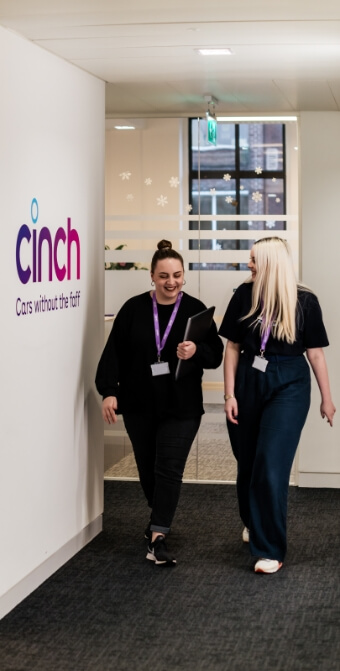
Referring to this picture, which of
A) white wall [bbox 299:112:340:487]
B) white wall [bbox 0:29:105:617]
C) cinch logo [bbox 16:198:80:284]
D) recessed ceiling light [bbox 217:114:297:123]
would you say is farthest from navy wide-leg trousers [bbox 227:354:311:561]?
recessed ceiling light [bbox 217:114:297:123]

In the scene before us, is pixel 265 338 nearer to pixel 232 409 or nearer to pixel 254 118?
pixel 232 409

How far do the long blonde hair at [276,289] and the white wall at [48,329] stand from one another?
3.33 ft

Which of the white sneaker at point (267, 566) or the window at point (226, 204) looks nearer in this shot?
the white sneaker at point (267, 566)

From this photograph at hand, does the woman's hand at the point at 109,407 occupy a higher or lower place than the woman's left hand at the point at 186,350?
lower

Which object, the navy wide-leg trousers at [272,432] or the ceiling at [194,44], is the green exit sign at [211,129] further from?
the navy wide-leg trousers at [272,432]

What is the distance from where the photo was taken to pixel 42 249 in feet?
16.6

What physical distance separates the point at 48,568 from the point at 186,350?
4.35ft

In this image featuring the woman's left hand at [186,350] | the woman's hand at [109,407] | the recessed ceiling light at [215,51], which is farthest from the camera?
the woman's hand at [109,407]

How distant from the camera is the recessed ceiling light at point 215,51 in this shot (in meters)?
5.15

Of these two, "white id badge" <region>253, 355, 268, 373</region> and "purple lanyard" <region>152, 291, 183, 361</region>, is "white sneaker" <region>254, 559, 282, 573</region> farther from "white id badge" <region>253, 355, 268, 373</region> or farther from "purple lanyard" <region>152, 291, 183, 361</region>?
"purple lanyard" <region>152, 291, 183, 361</region>

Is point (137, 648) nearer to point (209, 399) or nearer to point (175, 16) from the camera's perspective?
point (175, 16)

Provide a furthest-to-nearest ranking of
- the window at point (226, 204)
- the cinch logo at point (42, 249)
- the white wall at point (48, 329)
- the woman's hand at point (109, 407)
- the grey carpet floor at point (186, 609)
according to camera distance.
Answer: the window at point (226, 204), the woman's hand at point (109, 407), the cinch logo at point (42, 249), the white wall at point (48, 329), the grey carpet floor at point (186, 609)

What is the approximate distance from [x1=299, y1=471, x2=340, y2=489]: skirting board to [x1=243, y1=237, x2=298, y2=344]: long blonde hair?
2.46 metres

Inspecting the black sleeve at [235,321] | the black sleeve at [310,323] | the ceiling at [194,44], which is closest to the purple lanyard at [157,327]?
the black sleeve at [235,321]
